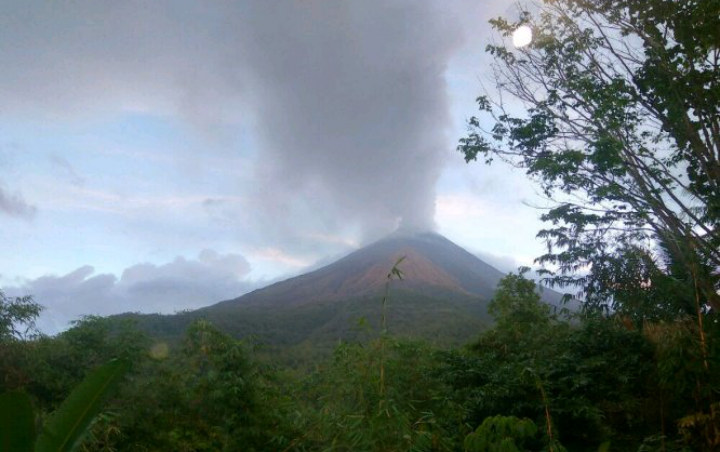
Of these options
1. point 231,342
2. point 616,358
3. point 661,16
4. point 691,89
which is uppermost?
point 661,16

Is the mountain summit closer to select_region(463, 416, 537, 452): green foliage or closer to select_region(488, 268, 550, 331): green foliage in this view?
select_region(488, 268, 550, 331): green foliage

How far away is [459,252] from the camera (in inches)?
3378

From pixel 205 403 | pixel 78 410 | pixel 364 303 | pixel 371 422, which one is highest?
pixel 364 303

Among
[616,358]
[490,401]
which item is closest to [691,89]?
[616,358]

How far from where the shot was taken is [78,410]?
4.29 ft

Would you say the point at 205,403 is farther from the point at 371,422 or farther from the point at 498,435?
the point at 498,435

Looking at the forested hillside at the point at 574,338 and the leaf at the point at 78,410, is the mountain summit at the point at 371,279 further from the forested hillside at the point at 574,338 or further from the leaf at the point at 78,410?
the leaf at the point at 78,410

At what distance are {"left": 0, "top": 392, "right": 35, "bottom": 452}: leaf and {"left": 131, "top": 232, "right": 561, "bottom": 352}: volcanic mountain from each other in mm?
1393

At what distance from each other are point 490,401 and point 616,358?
1.82 meters

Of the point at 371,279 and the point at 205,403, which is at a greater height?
the point at 371,279

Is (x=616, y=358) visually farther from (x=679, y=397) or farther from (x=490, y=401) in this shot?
(x=490, y=401)

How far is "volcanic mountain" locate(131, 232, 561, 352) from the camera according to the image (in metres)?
17.1

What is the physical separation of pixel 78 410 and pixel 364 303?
33315mm

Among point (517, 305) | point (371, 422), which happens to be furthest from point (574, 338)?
point (371, 422)
